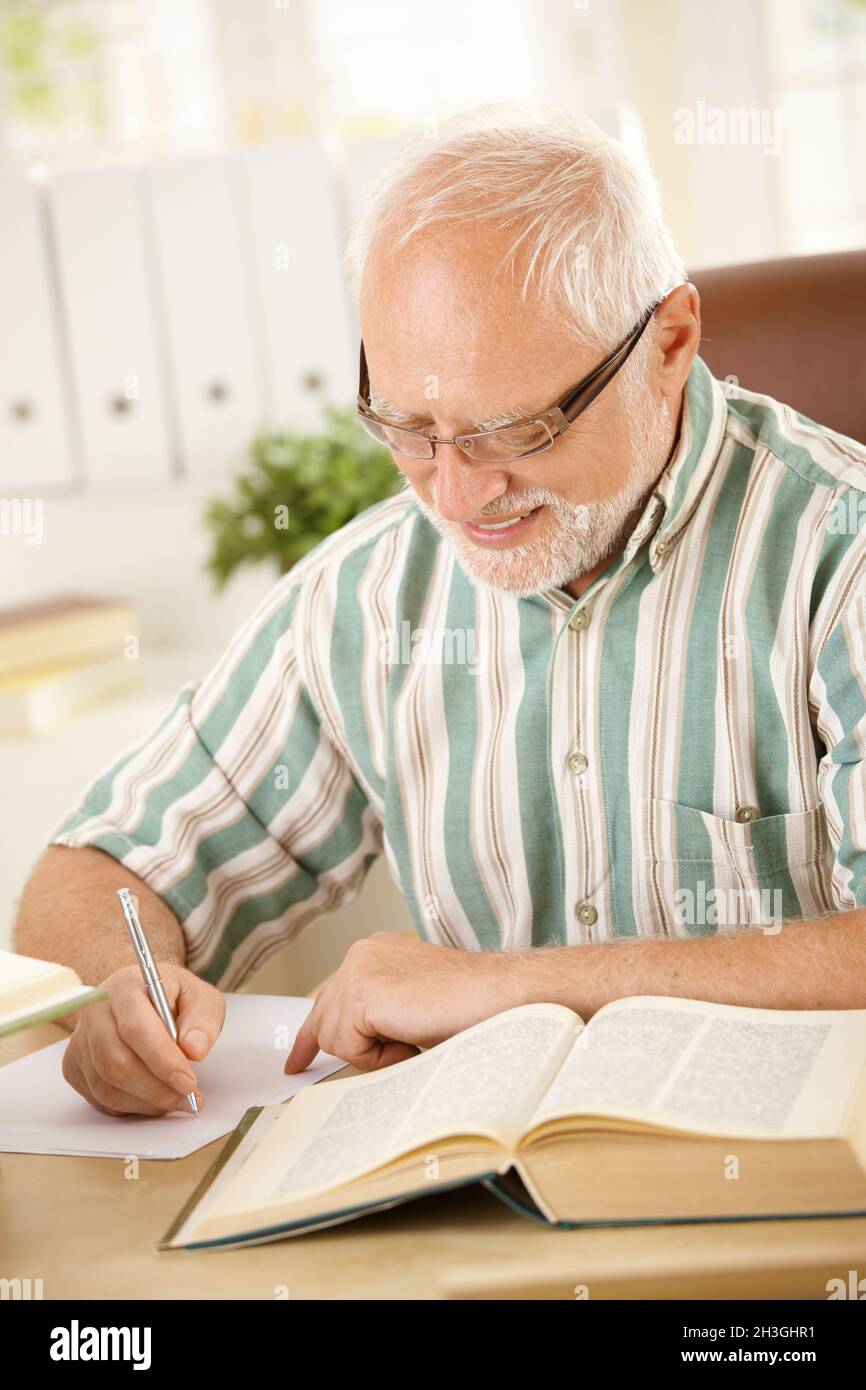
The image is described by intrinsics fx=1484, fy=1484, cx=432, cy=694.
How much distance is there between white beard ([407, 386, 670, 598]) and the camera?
46.4 inches

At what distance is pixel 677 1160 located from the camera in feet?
2.39

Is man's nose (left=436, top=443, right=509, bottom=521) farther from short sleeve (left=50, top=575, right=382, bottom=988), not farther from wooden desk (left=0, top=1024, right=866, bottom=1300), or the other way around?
wooden desk (left=0, top=1024, right=866, bottom=1300)

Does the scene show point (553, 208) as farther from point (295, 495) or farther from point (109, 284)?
point (109, 284)

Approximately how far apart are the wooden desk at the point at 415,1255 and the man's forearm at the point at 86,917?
0.32 metres

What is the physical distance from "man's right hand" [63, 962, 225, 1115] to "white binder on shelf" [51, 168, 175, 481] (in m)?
1.66

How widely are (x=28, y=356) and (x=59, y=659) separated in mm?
517

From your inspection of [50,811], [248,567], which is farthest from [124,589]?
[50,811]

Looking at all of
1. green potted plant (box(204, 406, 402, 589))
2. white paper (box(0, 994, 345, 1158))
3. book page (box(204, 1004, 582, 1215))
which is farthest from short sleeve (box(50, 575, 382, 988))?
green potted plant (box(204, 406, 402, 589))

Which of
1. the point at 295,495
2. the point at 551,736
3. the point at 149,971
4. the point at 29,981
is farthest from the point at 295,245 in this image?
the point at 29,981

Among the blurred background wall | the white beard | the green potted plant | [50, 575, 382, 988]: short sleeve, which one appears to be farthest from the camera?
Answer: the blurred background wall

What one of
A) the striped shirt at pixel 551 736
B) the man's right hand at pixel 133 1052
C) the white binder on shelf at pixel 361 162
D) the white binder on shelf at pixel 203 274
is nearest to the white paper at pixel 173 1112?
the man's right hand at pixel 133 1052

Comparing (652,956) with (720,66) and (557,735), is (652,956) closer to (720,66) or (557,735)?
(557,735)

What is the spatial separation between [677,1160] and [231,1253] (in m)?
0.24

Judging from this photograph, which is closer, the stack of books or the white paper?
the white paper
